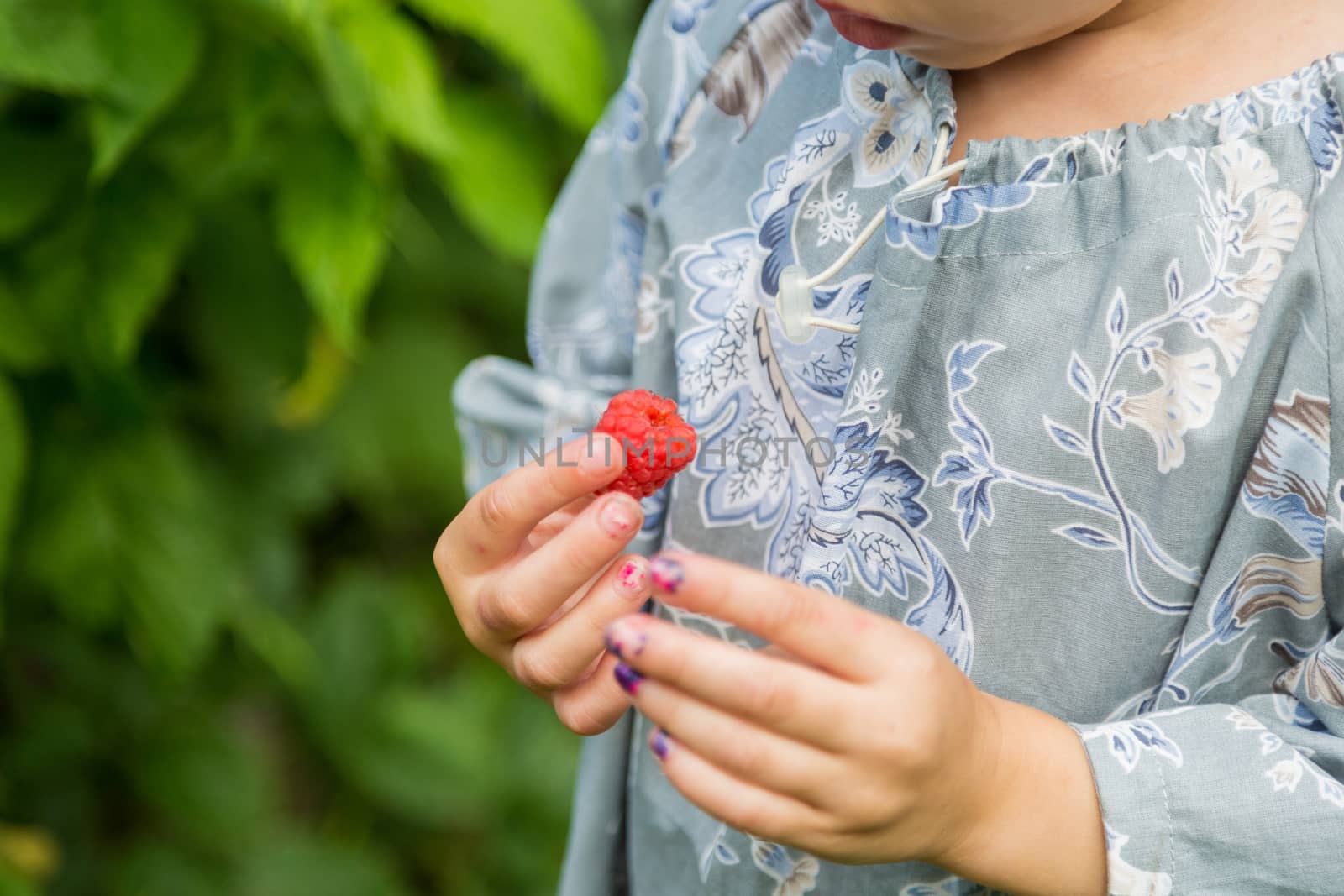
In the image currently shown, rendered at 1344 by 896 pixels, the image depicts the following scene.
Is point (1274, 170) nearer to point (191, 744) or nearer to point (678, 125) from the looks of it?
point (678, 125)

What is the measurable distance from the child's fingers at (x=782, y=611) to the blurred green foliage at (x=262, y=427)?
19.5 inches

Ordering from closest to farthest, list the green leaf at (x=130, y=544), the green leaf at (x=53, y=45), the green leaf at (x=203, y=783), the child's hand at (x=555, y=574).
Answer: the child's hand at (x=555, y=574), the green leaf at (x=53, y=45), the green leaf at (x=130, y=544), the green leaf at (x=203, y=783)

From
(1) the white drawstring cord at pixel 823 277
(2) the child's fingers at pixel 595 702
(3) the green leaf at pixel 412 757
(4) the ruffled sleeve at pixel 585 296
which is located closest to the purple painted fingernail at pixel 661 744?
(2) the child's fingers at pixel 595 702

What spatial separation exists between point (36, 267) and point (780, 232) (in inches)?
21.6

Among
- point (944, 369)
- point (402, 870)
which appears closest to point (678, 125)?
point (944, 369)

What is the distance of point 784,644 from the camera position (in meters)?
0.42

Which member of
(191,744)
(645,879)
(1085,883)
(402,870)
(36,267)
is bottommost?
(402,870)

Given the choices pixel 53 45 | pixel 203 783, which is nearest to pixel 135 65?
pixel 53 45

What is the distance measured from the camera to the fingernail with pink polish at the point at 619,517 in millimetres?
490

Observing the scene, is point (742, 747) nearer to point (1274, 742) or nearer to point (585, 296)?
point (1274, 742)

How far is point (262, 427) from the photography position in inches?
47.4

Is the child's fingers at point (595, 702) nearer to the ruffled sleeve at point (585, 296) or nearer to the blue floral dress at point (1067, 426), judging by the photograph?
the blue floral dress at point (1067, 426)

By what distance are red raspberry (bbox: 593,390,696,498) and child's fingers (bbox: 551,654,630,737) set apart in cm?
9

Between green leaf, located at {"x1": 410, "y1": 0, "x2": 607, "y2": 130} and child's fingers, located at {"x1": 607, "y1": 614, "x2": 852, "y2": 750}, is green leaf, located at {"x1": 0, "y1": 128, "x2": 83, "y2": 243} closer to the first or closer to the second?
green leaf, located at {"x1": 410, "y1": 0, "x2": 607, "y2": 130}
